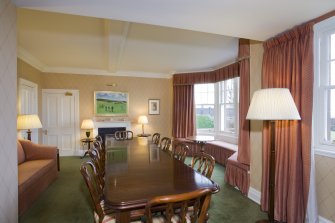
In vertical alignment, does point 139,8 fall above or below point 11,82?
above

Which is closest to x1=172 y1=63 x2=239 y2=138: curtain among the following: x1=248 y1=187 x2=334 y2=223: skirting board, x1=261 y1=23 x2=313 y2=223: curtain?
x1=248 y1=187 x2=334 y2=223: skirting board

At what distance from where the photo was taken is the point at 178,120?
20.6 ft

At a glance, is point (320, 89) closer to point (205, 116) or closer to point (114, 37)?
point (114, 37)

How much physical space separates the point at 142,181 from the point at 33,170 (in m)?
2.40

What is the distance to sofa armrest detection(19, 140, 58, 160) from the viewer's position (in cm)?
376

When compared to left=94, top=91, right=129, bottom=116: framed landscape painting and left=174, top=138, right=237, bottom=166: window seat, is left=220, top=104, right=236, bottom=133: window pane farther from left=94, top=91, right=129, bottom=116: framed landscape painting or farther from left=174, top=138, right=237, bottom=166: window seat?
left=94, top=91, right=129, bottom=116: framed landscape painting

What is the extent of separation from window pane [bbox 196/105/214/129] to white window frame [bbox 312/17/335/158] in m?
3.93

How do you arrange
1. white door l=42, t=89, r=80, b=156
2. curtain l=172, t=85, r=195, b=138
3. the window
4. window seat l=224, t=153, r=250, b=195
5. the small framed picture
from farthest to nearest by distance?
1. the small framed picture
2. curtain l=172, t=85, r=195, b=138
3. white door l=42, t=89, r=80, b=156
4. the window
5. window seat l=224, t=153, r=250, b=195

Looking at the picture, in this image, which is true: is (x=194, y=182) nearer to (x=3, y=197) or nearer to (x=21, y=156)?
(x=3, y=197)

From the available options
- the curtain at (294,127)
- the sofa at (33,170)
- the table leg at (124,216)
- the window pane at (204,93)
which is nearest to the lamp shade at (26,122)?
the sofa at (33,170)

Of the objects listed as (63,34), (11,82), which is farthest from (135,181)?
(63,34)

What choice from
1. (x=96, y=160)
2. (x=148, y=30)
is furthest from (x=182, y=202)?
(x=148, y=30)

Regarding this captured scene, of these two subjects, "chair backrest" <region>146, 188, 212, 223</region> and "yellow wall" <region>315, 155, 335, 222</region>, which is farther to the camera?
"yellow wall" <region>315, 155, 335, 222</region>

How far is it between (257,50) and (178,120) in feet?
12.0
